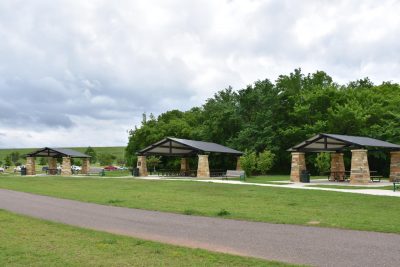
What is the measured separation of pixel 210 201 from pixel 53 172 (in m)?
34.3

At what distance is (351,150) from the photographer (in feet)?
83.3

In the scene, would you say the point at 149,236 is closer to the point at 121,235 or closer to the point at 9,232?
the point at 121,235

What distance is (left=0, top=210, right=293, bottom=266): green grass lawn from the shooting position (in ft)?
20.6

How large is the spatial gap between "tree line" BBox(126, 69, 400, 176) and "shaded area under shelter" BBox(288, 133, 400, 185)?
26.7ft

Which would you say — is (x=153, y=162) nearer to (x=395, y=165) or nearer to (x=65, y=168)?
(x=65, y=168)

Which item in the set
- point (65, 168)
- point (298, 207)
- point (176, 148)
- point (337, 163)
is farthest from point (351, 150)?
point (65, 168)

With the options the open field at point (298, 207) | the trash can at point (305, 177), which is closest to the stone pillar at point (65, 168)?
the trash can at point (305, 177)

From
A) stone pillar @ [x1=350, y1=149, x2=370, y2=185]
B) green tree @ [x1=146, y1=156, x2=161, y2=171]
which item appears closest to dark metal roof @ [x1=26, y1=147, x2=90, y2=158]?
green tree @ [x1=146, y1=156, x2=161, y2=171]

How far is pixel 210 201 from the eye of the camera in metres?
15.5

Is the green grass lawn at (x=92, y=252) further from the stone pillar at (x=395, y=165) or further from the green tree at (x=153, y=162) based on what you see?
the green tree at (x=153, y=162)

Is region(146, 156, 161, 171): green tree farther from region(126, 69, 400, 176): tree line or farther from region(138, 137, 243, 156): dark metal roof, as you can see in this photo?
region(138, 137, 243, 156): dark metal roof

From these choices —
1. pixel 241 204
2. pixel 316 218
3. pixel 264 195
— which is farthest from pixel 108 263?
pixel 264 195

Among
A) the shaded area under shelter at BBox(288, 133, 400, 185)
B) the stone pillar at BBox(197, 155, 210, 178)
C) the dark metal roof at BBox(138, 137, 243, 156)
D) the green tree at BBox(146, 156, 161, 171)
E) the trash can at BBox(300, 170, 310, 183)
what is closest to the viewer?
the shaded area under shelter at BBox(288, 133, 400, 185)

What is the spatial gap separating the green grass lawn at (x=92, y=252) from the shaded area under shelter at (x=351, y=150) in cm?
1961
